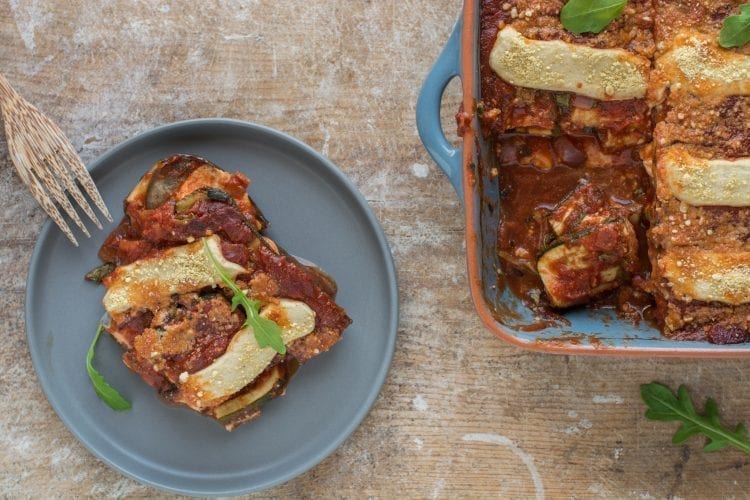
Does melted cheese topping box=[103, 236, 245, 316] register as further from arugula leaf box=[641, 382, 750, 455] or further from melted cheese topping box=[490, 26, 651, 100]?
arugula leaf box=[641, 382, 750, 455]

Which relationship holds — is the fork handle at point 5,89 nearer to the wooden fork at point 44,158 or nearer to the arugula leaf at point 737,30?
the wooden fork at point 44,158

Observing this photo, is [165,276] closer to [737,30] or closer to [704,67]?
[704,67]

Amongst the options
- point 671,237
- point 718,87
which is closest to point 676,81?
point 718,87

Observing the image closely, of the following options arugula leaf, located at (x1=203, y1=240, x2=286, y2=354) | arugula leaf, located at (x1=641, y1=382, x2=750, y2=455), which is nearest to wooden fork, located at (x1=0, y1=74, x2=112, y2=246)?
arugula leaf, located at (x1=203, y1=240, x2=286, y2=354)

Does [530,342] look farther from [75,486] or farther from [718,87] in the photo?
[75,486]

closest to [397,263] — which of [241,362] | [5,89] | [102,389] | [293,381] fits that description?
[293,381]

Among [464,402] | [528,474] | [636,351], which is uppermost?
[636,351]
